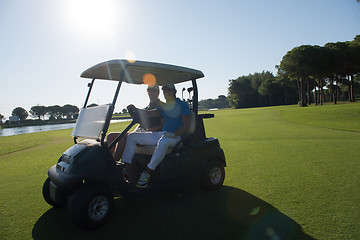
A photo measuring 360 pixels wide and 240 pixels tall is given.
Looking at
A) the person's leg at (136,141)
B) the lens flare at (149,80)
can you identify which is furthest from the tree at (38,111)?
the person's leg at (136,141)

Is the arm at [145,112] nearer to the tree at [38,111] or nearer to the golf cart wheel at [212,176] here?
the golf cart wheel at [212,176]

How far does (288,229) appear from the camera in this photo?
2.55m

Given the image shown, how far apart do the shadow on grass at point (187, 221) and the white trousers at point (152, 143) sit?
2.35 ft

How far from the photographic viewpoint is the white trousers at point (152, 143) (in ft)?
10.2

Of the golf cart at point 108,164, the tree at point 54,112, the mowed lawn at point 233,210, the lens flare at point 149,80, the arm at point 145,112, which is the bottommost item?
the mowed lawn at point 233,210

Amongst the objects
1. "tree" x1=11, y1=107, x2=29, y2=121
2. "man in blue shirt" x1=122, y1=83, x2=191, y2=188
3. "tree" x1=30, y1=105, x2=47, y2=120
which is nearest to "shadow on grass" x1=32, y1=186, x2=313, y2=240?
"man in blue shirt" x1=122, y1=83, x2=191, y2=188

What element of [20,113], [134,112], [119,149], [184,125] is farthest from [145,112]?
[20,113]

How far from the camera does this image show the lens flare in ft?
14.0

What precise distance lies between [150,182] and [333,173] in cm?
369

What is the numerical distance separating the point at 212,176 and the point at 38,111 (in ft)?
512

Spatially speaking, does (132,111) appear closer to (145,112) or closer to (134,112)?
(134,112)

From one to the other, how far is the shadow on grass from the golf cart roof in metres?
1.93

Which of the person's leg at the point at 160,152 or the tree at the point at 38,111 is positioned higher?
the tree at the point at 38,111

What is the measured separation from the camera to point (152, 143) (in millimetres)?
3363
